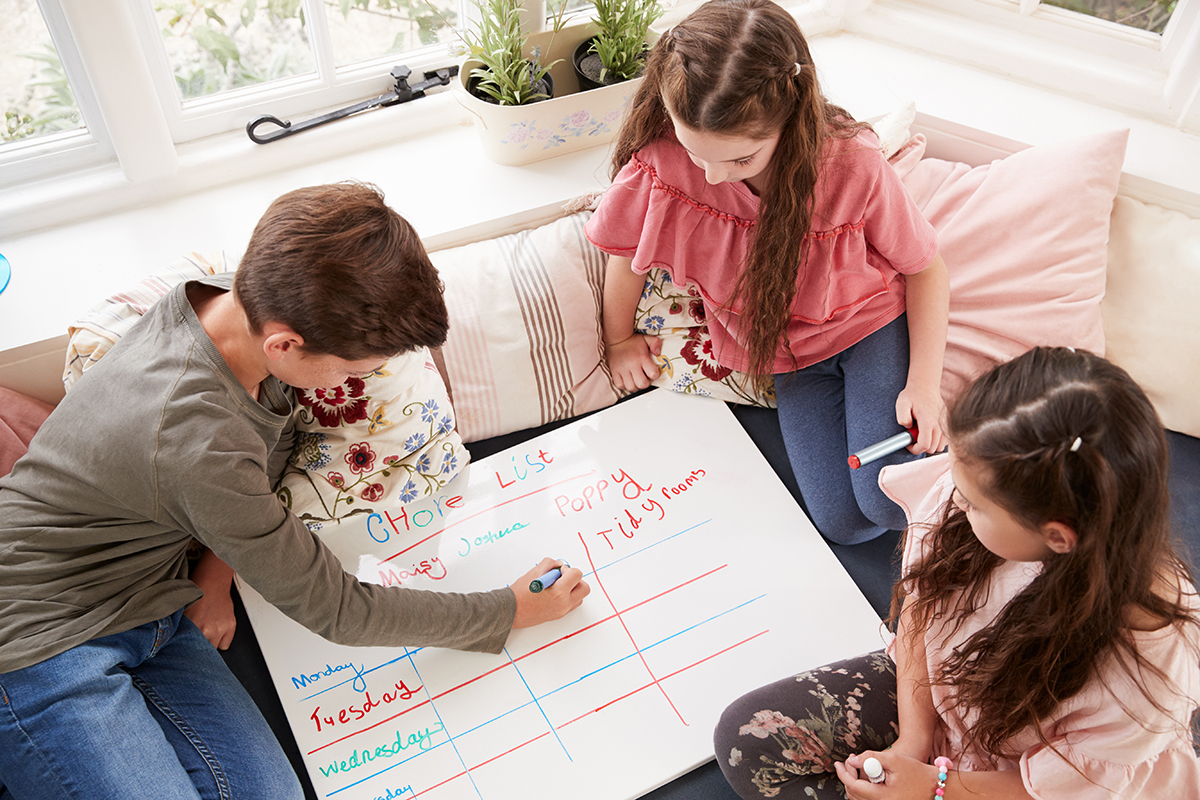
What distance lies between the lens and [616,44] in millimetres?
1326

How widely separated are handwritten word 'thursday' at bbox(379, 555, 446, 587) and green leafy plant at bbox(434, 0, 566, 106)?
69 cm

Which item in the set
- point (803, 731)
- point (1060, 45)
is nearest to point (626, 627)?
point (803, 731)

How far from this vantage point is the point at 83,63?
1139 millimetres

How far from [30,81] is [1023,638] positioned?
138cm

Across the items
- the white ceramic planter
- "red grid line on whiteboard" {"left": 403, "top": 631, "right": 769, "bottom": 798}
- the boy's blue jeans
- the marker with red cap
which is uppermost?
the white ceramic planter

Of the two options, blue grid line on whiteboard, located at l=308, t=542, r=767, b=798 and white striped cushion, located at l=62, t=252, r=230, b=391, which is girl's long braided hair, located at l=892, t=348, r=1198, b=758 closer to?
blue grid line on whiteboard, located at l=308, t=542, r=767, b=798

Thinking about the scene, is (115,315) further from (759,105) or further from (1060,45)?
(1060,45)

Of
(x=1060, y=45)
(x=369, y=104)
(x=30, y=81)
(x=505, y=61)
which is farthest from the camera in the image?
(x=1060, y=45)

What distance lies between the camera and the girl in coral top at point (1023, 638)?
706 millimetres

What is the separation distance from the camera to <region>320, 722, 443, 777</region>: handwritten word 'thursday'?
Answer: 0.99 meters

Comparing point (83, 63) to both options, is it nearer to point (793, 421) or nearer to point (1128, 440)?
point (793, 421)

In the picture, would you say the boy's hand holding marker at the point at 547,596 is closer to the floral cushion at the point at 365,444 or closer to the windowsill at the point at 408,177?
the floral cushion at the point at 365,444

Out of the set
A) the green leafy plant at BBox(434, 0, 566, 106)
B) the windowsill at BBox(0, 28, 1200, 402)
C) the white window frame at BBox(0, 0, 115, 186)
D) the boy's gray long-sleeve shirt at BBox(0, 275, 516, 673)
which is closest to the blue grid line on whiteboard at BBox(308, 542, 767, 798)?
the boy's gray long-sleeve shirt at BBox(0, 275, 516, 673)

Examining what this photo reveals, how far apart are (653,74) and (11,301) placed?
88 cm
